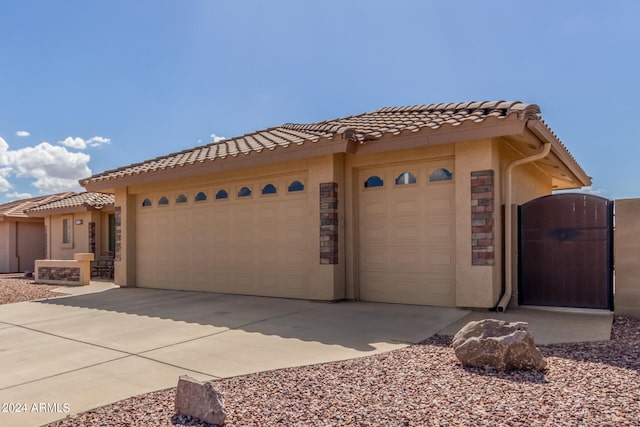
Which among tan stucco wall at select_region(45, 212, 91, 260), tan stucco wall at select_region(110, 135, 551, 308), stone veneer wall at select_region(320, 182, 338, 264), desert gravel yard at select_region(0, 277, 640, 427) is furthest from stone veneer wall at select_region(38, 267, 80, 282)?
desert gravel yard at select_region(0, 277, 640, 427)

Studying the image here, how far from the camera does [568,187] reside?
580 inches

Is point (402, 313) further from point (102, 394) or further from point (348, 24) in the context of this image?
point (348, 24)

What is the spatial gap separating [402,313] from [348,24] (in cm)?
674

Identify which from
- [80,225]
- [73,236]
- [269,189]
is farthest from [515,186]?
[73,236]

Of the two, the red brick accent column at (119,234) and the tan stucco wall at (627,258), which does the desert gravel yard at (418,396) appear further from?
the red brick accent column at (119,234)

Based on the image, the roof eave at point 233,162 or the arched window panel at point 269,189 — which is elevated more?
the roof eave at point 233,162

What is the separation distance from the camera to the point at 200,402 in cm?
338

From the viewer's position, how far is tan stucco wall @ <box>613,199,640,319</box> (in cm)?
707

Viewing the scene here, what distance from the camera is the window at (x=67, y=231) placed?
19.1m

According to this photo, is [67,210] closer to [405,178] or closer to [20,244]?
[20,244]

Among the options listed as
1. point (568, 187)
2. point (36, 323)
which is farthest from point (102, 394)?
point (568, 187)

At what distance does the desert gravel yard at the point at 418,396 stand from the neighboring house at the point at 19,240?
21.9 m

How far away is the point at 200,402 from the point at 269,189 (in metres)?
7.18

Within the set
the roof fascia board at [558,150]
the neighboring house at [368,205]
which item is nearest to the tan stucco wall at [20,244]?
the neighboring house at [368,205]
